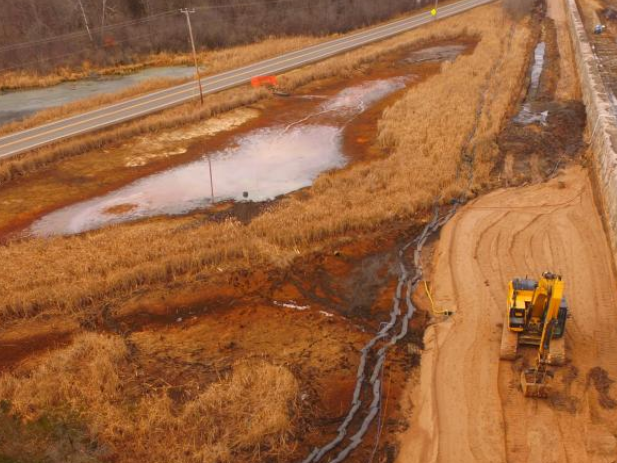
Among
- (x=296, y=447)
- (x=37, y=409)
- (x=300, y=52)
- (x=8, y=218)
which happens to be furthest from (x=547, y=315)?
(x=300, y=52)

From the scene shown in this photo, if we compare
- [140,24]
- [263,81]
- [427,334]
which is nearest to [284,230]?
[427,334]

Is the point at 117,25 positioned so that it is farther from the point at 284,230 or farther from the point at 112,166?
the point at 284,230

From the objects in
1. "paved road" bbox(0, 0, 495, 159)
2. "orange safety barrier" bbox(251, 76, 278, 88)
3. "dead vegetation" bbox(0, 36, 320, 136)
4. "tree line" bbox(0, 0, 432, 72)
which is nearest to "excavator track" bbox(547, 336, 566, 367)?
"paved road" bbox(0, 0, 495, 159)

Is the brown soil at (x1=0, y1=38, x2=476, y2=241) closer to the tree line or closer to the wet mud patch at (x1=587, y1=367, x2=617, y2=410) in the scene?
the wet mud patch at (x1=587, y1=367, x2=617, y2=410)

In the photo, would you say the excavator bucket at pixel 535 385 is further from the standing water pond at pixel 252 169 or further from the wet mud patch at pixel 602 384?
the standing water pond at pixel 252 169

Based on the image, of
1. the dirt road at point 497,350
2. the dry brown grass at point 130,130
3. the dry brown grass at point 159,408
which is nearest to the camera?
the dry brown grass at point 159,408

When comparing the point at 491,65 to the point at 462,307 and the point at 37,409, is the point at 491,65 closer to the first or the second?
the point at 462,307

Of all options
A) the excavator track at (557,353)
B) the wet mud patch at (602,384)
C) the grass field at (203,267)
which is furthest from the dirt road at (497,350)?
the grass field at (203,267)
